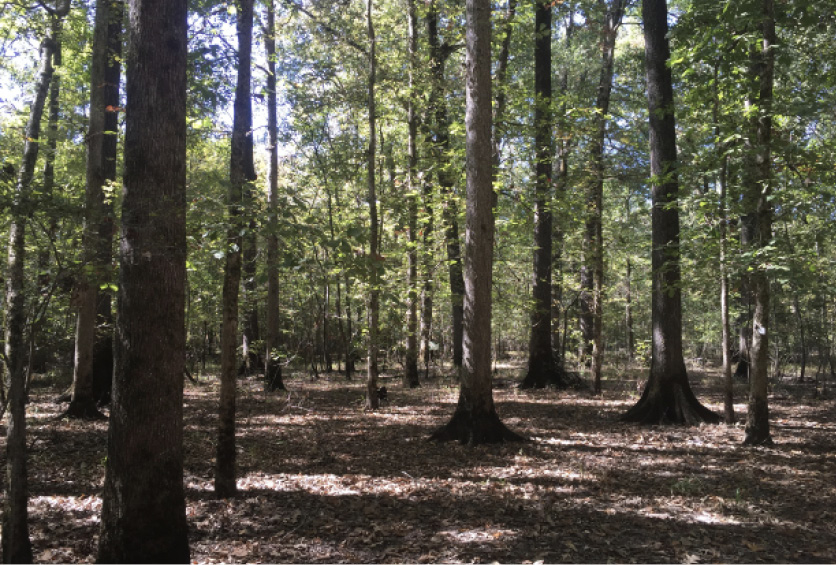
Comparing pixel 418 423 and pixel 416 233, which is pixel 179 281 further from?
pixel 416 233

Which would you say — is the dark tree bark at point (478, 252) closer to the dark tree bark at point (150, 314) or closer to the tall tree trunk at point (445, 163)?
the tall tree trunk at point (445, 163)

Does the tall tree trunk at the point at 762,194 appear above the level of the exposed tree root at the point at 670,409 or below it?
above

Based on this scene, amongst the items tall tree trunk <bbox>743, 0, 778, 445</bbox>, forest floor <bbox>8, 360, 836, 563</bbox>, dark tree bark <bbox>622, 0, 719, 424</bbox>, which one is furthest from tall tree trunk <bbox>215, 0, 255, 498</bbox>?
dark tree bark <bbox>622, 0, 719, 424</bbox>

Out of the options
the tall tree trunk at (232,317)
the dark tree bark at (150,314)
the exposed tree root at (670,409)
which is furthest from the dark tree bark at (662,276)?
the dark tree bark at (150,314)

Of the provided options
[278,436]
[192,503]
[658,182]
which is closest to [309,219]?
[192,503]

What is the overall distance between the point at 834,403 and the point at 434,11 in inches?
546

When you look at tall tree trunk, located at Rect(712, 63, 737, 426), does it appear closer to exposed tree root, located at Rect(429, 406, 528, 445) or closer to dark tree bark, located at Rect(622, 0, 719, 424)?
dark tree bark, located at Rect(622, 0, 719, 424)

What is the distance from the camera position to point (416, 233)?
45.1 ft

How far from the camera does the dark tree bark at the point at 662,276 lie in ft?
33.1

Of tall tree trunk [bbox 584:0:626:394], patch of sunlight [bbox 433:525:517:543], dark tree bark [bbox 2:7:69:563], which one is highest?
tall tree trunk [bbox 584:0:626:394]

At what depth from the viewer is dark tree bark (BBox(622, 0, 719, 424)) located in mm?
10102

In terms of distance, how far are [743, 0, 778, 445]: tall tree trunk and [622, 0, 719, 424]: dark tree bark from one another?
2.24 metres

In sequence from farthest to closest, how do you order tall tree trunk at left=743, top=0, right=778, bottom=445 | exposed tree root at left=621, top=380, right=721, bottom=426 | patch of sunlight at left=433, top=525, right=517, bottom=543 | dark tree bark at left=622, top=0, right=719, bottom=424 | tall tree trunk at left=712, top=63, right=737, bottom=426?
dark tree bark at left=622, top=0, right=719, bottom=424, exposed tree root at left=621, top=380, right=721, bottom=426, tall tree trunk at left=712, top=63, right=737, bottom=426, tall tree trunk at left=743, top=0, right=778, bottom=445, patch of sunlight at left=433, top=525, right=517, bottom=543

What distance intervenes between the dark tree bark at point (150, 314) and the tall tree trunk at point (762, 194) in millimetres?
7142
